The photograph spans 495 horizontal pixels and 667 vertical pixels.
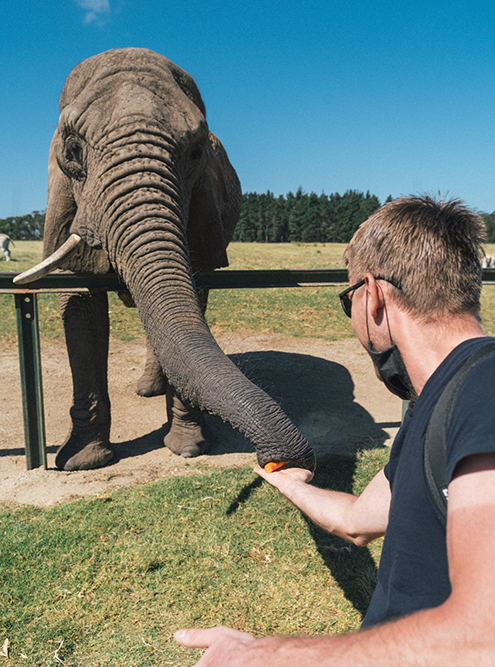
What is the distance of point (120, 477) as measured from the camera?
5.26 m

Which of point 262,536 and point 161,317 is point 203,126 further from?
point 262,536

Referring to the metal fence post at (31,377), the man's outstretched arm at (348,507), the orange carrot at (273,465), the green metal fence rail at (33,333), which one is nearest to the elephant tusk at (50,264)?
the green metal fence rail at (33,333)

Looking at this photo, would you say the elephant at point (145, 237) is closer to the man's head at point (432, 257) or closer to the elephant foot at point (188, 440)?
the elephant foot at point (188, 440)

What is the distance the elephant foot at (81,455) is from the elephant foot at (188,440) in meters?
0.65

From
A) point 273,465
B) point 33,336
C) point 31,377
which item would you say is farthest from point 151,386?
point 273,465

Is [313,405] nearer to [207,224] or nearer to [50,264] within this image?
[207,224]

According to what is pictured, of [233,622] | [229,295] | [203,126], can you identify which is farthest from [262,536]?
[229,295]

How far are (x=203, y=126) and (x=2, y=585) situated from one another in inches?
149

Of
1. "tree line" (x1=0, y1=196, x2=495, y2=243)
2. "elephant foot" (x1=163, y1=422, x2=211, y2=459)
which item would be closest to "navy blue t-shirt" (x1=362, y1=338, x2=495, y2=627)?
"elephant foot" (x1=163, y1=422, x2=211, y2=459)

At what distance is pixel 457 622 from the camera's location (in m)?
1.13

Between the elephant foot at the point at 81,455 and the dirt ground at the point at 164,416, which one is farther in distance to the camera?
the elephant foot at the point at 81,455

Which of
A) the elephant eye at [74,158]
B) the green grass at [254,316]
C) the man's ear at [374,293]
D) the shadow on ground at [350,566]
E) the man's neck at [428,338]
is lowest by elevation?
the shadow on ground at [350,566]

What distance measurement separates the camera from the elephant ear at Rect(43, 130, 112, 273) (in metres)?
5.03

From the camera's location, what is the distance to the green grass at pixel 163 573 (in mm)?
3133
